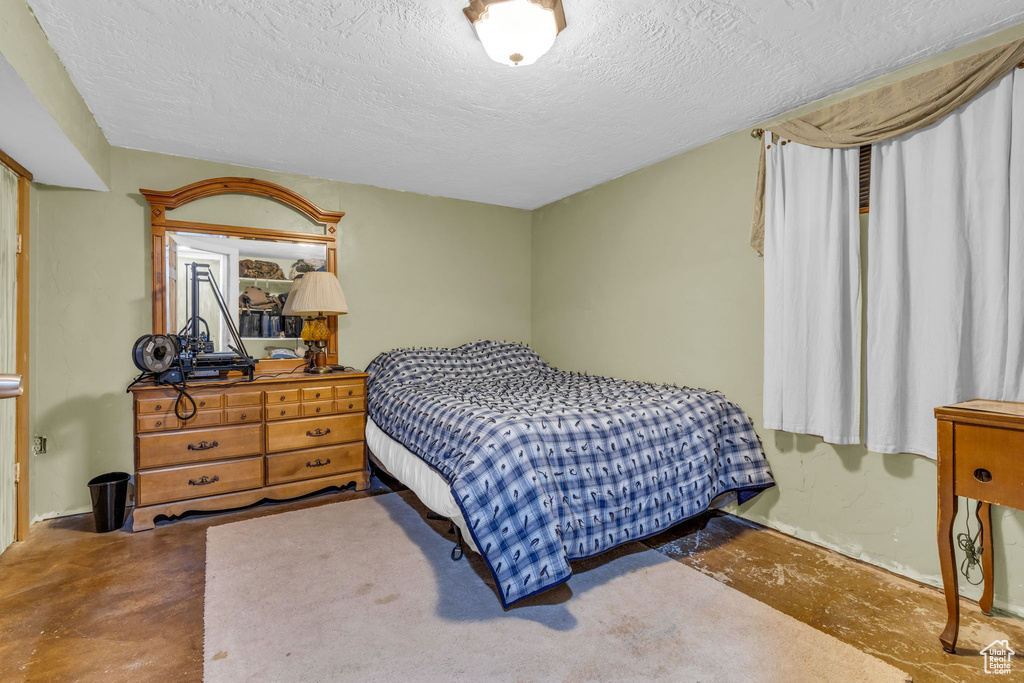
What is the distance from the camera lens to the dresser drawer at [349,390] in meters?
3.36

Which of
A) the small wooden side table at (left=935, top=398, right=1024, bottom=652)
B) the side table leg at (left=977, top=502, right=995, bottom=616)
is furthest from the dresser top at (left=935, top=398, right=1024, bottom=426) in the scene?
the side table leg at (left=977, top=502, right=995, bottom=616)

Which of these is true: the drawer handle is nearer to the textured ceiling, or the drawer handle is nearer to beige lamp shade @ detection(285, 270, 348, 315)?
beige lamp shade @ detection(285, 270, 348, 315)

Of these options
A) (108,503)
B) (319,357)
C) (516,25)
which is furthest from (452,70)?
(108,503)

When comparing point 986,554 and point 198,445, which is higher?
point 198,445

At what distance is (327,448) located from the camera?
3305 millimetres

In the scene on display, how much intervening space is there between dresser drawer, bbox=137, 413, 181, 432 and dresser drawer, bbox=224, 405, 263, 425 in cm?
26

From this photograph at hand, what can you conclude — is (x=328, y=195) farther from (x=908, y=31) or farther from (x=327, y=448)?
(x=908, y=31)

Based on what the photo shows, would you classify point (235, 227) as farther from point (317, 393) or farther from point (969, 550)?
point (969, 550)

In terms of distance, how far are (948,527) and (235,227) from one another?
4185 mm

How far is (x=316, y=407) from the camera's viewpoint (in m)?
3.27

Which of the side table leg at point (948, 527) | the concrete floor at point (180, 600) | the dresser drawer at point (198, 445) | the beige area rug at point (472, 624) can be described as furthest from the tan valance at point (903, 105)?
the dresser drawer at point (198, 445)

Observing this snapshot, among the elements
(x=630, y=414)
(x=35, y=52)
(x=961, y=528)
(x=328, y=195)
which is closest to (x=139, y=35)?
(x=35, y=52)

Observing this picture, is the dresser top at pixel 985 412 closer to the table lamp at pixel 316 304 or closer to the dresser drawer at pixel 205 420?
the table lamp at pixel 316 304

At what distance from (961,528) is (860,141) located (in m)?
1.77
